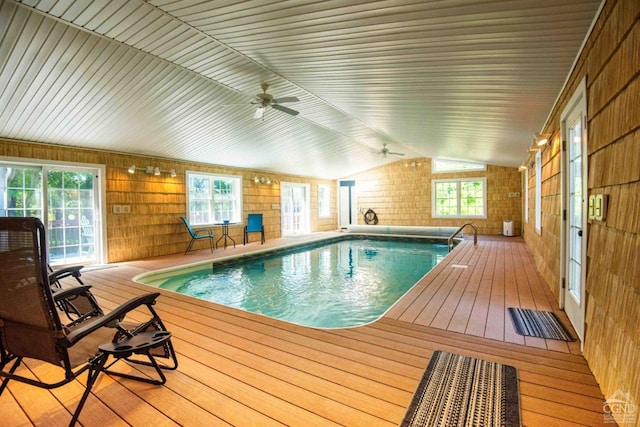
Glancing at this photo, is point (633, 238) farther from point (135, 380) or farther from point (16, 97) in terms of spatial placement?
point (16, 97)

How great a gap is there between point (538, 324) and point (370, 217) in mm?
10383

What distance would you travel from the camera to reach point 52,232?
18.6 feet

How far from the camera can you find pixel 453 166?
1148 centimetres

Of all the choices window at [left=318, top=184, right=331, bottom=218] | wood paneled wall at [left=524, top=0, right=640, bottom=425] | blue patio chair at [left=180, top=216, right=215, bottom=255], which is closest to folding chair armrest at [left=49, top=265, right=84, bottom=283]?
wood paneled wall at [left=524, top=0, right=640, bottom=425]

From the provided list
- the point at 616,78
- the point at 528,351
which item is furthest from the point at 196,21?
the point at 528,351

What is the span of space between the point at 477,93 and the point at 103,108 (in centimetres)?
538

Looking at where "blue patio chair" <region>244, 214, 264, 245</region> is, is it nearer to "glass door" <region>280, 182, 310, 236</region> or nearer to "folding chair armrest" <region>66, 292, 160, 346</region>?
"glass door" <region>280, 182, 310, 236</region>

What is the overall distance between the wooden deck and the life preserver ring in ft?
31.4

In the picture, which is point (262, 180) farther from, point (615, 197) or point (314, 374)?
point (615, 197)

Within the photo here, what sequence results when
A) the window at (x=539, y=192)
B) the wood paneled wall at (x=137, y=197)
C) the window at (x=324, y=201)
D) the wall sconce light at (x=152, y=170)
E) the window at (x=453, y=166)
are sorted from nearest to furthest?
1. the window at (x=539, y=192)
2. the wood paneled wall at (x=137, y=197)
3. the wall sconce light at (x=152, y=170)
4. the window at (x=453, y=166)
5. the window at (x=324, y=201)

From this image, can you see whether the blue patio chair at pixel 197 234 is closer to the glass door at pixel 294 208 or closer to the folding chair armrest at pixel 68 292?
the glass door at pixel 294 208

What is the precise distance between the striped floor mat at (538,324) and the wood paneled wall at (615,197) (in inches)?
17.3

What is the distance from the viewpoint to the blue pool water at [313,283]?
408 cm

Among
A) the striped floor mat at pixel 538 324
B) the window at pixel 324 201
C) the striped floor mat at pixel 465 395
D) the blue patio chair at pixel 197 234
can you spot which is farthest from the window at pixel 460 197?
the striped floor mat at pixel 465 395
